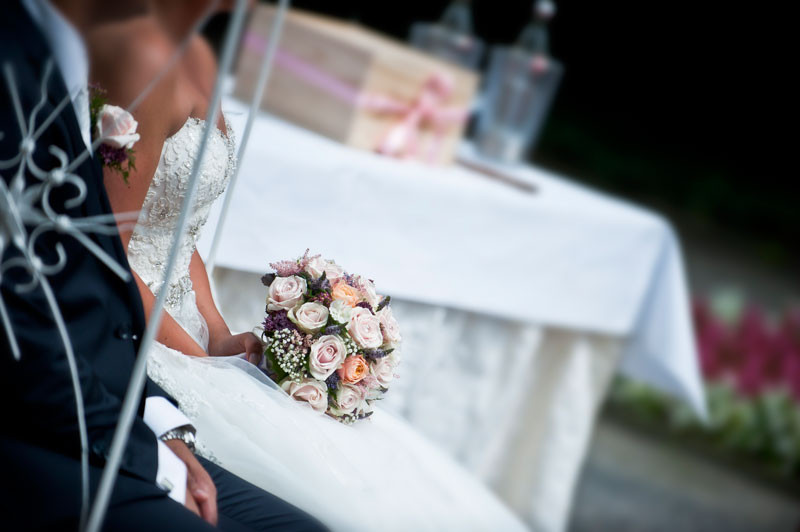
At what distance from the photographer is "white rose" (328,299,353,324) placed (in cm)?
116

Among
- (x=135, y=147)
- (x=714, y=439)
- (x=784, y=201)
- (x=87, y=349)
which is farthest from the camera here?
(x=784, y=201)

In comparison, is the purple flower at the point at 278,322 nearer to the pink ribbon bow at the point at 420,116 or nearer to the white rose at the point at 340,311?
the white rose at the point at 340,311

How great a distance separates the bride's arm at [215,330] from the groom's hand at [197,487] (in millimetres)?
199

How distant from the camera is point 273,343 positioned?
117 centimetres

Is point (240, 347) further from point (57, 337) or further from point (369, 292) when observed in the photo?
point (57, 337)

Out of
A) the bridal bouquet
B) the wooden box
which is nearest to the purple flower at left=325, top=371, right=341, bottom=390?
the bridal bouquet

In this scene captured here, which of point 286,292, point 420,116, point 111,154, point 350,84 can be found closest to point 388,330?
point 286,292

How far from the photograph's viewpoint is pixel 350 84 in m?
2.25

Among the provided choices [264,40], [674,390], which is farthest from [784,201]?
[264,40]

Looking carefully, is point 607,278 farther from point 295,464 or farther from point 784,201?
point 784,201

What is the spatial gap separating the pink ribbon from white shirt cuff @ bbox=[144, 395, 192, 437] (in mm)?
1298

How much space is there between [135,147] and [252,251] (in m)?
0.76

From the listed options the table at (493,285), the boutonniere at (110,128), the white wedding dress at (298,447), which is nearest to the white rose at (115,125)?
the boutonniere at (110,128)

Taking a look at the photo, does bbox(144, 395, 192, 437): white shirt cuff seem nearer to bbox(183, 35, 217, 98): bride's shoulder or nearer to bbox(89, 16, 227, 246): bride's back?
bbox(89, 16, 227, 246): bride's back
